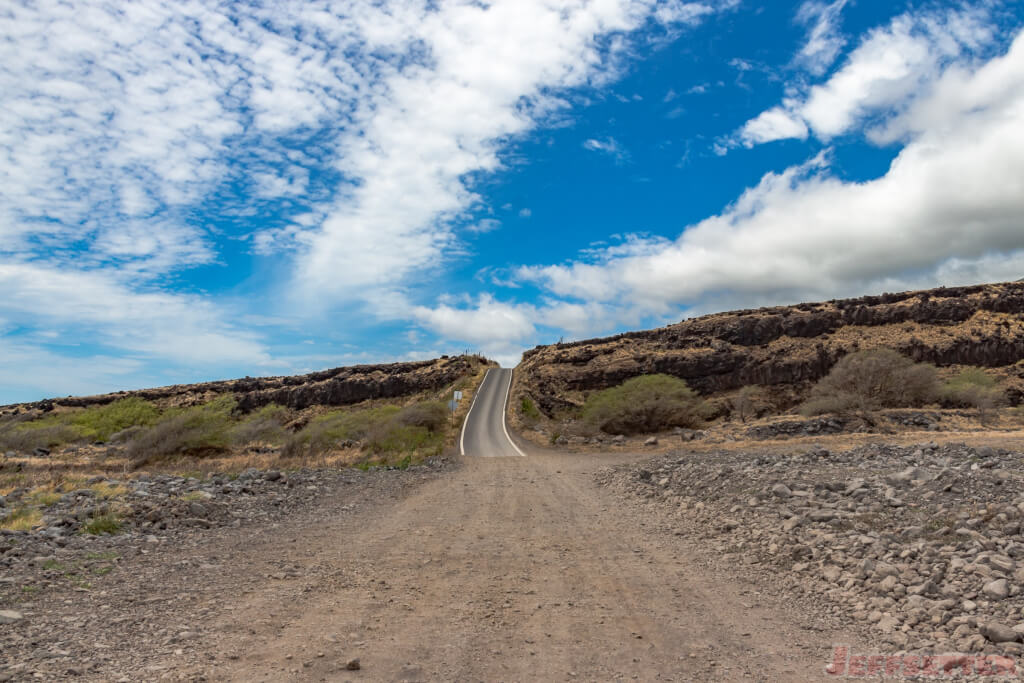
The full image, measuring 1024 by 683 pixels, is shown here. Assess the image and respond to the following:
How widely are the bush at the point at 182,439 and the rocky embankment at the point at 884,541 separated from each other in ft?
97.9

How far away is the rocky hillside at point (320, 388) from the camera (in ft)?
254

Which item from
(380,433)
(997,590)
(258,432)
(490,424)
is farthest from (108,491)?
(490,424)

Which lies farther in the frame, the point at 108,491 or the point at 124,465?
the point at 124,465

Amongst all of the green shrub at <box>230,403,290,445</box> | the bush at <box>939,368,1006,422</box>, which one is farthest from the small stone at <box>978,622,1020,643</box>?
the green shrub at <box>230,403,290,445</box>

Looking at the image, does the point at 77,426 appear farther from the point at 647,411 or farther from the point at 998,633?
the point at 998,633

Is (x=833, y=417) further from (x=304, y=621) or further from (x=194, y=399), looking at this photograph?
(x=194, y=399)

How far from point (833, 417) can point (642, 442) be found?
37.5 feet

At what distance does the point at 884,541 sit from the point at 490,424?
4220 centimetres

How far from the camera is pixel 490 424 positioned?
49.2 m

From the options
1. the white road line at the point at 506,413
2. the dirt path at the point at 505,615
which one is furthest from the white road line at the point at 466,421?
the dirt path at the point at 505,615

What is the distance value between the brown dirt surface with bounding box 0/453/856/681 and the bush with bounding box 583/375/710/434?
98.4ft

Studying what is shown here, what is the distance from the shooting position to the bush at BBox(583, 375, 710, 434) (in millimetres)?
41094

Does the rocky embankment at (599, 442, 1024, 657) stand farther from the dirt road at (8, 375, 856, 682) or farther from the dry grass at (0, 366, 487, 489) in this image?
the dry grass at (0, 366, 487, 489)

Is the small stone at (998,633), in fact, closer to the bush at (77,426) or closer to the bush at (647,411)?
the bush at (647,411)
